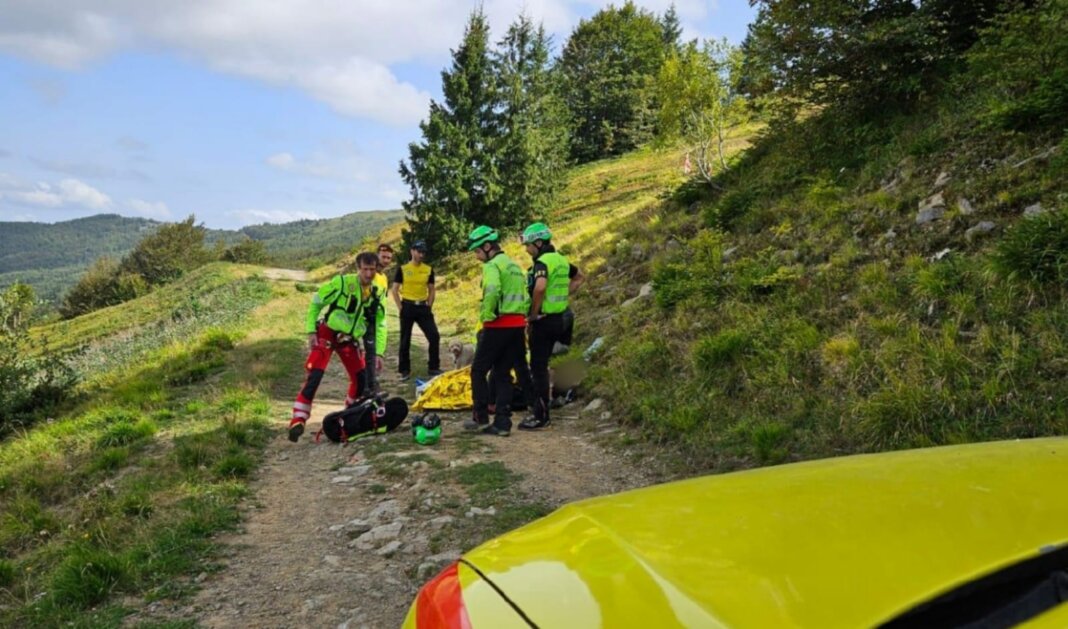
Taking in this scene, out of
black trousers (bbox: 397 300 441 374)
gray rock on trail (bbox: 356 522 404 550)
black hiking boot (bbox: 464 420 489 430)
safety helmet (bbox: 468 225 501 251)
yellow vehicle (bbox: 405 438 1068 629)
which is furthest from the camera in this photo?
black trousers (bbox: 397 300 441 374)

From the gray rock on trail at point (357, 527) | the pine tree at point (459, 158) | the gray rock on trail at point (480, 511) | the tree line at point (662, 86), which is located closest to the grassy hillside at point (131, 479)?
the gray rock on trail at point (357, 527)

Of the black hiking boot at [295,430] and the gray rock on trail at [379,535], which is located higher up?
the black hiking boot at [295,430]

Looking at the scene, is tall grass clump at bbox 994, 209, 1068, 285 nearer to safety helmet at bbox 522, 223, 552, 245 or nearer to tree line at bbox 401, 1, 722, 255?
safety helmet at bbox 522, 223, 552, 245

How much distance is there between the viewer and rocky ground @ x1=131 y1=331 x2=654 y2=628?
3.64m

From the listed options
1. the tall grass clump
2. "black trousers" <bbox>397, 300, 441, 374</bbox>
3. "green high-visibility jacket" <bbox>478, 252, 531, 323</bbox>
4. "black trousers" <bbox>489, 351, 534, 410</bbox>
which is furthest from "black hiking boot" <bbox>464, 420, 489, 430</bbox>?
the tall grass clump

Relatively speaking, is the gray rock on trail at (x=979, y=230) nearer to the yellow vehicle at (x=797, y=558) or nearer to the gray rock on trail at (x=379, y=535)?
the yellow vehicle at (x=797, y=558)

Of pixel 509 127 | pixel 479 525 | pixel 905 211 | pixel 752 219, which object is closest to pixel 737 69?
pixel 752 219

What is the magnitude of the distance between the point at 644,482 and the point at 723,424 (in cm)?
106

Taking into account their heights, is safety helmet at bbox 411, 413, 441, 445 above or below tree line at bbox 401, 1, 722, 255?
below

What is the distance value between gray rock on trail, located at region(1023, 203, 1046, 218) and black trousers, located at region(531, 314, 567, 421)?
4687 millimetres

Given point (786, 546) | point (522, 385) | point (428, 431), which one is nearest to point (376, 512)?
point (428, 431)

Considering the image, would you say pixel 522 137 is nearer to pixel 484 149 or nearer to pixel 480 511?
pixel 484 149

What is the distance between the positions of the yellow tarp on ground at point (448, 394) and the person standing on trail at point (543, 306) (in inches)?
50.4

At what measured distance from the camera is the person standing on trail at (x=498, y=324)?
22.4ft
